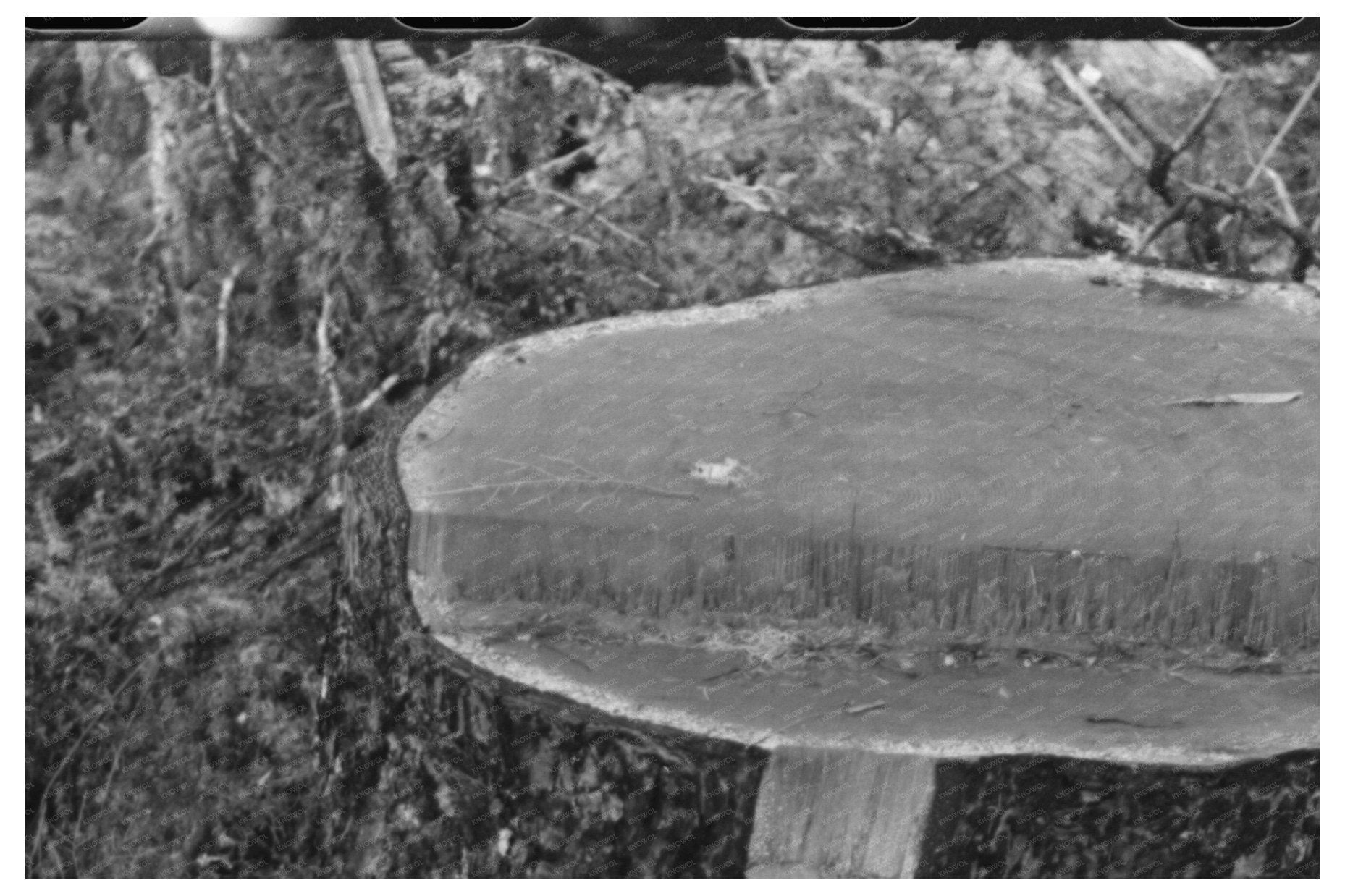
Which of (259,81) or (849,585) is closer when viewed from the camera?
(849,585)

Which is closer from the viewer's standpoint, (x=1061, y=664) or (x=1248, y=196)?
(x=1061, y=664)

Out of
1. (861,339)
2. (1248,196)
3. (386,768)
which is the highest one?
(1248,196)

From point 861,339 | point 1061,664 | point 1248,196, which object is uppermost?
point 1248,196

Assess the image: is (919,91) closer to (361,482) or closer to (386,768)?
(361,482)

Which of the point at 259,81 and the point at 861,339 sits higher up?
the point at 259,81

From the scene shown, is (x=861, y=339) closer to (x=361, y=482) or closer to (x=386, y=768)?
(x=361, y=482)

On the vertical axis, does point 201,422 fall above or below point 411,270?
below

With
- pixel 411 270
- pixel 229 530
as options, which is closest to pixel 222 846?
pixel 229 530

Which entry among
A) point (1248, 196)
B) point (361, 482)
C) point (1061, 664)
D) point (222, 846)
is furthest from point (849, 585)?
point (222, 846)
